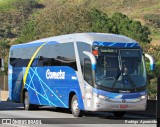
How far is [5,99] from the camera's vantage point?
39.9m

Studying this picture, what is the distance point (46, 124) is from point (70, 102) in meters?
4.44

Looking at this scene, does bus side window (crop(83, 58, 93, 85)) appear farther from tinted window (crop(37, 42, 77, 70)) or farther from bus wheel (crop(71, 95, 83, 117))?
bus wheel (crop(71, 95, 83, 117))

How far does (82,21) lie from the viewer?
6581 cm

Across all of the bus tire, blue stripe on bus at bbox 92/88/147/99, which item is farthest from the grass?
blue stripe on bus at bbox 92/88/147/99

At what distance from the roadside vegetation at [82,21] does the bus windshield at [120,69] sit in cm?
875

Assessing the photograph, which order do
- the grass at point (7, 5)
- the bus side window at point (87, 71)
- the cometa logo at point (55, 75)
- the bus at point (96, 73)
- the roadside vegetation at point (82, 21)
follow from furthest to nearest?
the grass at point (7, 5) < the roadside vegetation at point (82, 21) < the cometa logo at point (55, 75) < the bus side window at point (87, 71) < the bus at point (96, 73)

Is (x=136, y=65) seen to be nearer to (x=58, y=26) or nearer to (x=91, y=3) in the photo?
(x=58, y=26)

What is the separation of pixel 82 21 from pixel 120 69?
4600 cm

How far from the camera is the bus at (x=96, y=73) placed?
19.9 metres

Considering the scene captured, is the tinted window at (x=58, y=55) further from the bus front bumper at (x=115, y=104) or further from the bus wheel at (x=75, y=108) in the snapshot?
the bus front bumper at (x=115, y=104)

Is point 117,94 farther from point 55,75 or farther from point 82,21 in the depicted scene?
point 82,21

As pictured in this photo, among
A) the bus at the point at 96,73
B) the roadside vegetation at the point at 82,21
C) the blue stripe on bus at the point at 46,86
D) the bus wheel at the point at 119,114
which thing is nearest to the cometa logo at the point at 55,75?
the bus at the point at 96,73

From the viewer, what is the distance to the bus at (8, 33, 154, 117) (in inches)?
784

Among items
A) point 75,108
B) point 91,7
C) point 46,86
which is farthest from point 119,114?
point 91,7
